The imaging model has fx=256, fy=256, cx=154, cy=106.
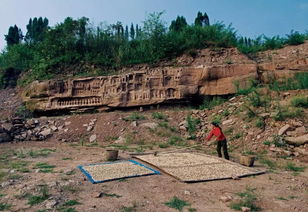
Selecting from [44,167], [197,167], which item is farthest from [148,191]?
[44,167]

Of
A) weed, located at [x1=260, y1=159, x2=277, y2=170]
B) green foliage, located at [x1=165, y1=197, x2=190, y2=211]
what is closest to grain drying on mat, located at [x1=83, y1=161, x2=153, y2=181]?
green foliage, located at [x1=165, y1=197, x2=190, y2=211]

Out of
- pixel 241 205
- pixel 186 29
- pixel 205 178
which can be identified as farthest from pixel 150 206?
pixel 186 29

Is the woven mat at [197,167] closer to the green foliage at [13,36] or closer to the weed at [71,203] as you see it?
the weed at [71,203]

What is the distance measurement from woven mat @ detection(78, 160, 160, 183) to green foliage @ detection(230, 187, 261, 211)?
5.74 feet

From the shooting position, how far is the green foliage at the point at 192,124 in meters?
9.58

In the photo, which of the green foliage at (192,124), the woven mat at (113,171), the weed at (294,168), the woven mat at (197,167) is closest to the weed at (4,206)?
the woven mat at (113,171)

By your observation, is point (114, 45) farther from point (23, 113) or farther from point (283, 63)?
point (283, 63)

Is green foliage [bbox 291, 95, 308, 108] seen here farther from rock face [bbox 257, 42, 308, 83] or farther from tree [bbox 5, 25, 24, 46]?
tree [bbox 5, 25, 24, 46]

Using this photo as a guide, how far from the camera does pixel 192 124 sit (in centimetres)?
977

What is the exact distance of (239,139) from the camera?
26.5 ft

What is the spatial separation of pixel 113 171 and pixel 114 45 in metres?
11.1

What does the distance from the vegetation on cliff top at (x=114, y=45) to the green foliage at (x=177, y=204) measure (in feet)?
33.4

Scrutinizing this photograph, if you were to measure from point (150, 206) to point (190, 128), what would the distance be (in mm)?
6468

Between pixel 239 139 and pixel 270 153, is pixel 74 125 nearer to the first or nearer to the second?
pixel 239 139
